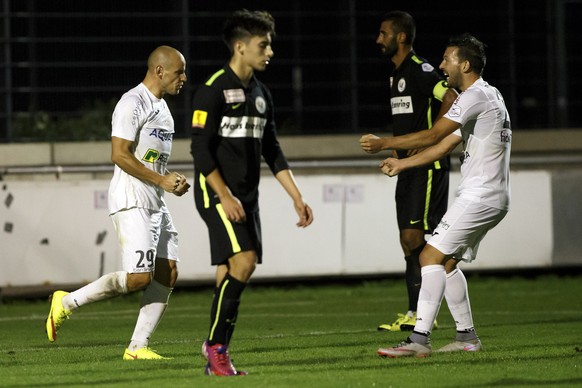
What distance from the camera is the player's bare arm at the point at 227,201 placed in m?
7.21

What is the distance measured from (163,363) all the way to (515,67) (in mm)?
10964

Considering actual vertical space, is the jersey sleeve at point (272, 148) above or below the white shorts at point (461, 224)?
above

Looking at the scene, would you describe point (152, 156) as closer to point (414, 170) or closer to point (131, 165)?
point (131, 165)

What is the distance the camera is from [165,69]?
891cm

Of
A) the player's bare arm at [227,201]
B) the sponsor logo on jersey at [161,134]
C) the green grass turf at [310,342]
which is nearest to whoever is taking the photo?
the player's bare arm at [227,201]

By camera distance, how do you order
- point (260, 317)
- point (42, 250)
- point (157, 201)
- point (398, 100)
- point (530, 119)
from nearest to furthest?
point (157, 201) → point (398, 100) → point (260, 317) → point (42, 250) → point (530, 119)

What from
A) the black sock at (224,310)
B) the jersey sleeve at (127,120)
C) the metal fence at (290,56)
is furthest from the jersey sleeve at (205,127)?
the metal fence at (290,56)

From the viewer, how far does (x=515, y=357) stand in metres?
8.47

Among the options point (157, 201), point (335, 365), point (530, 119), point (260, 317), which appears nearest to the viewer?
point (335, 365)

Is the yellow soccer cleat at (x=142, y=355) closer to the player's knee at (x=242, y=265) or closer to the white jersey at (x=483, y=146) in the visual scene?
the player's knee at (x=242, y=265)

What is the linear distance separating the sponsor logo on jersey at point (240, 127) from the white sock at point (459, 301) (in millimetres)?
2082

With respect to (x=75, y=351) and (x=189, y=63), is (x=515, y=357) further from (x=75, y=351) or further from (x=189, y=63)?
(x=189, y=63)

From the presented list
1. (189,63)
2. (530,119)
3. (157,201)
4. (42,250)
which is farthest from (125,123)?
(530,119)

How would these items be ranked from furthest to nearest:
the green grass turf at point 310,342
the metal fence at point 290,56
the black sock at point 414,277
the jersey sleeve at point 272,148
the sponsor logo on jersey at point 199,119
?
the metal fence at point 290,56 → the black sock at point 414,277 → the jersey sleeve at point 272,148 → the green grass turf at point 310,342 → the sponsor logo on jersey at point 199,119
